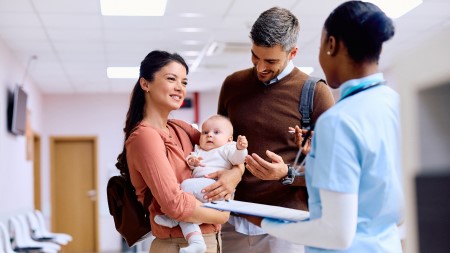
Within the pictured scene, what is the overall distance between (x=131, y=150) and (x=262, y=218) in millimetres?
628

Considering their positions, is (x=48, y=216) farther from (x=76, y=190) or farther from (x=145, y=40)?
(x=145, y=40)

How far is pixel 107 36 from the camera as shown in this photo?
6117 millimetres

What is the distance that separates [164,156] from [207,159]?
0.30m

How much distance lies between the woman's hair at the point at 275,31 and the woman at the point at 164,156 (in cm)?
30

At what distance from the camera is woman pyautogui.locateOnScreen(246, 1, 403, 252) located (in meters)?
1.01

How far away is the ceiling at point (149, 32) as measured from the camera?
16.7ft

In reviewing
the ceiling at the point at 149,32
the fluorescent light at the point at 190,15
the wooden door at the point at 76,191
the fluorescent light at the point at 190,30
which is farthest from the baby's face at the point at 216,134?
the wooden door at the point at 76,191

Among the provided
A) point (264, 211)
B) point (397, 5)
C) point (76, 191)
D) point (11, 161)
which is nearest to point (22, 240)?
point (11, 161)

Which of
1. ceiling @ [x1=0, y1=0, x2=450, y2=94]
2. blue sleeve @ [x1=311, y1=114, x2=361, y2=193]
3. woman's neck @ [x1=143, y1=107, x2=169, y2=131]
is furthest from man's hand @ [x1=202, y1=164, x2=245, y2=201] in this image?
ceiling @ [x1=0, y1=0, x2=450, y2=94]

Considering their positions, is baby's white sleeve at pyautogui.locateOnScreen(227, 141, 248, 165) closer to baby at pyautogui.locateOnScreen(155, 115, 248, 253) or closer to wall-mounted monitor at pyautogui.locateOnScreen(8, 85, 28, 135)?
baby at pyautogui.locateOnScreen(155, 115, 248, 253)

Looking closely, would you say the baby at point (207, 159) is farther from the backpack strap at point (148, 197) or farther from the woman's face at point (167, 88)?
the woman's face at point (167, 88)

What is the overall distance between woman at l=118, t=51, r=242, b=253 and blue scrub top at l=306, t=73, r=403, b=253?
2.08 ft

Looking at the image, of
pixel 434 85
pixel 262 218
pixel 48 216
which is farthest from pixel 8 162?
pixel 434 85

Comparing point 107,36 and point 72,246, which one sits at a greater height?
point 107,36
